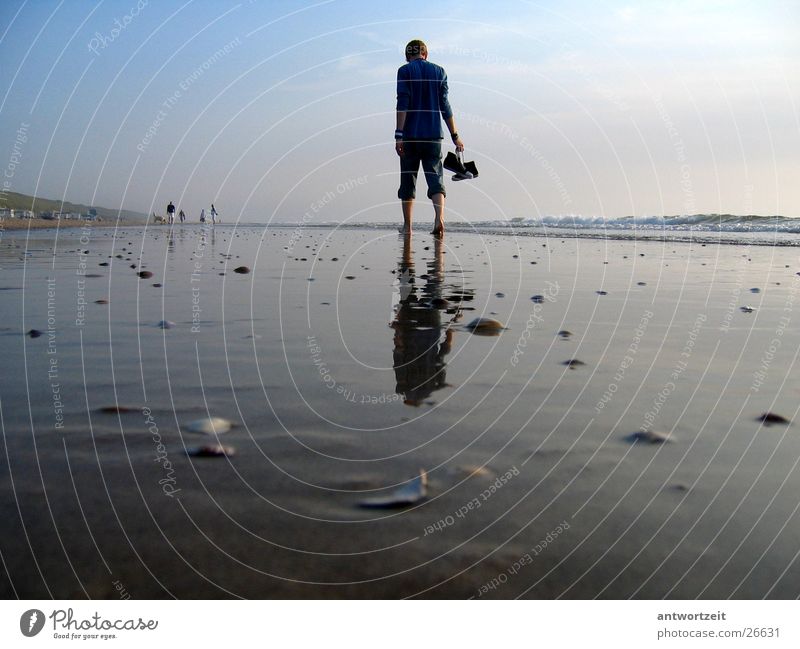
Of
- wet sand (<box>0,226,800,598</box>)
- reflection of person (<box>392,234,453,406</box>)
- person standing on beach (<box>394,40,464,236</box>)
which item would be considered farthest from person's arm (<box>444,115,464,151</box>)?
wet sand (<box>0,226,800,598</box>)

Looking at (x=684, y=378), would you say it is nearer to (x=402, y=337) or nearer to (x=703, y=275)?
(x=402, y=337)

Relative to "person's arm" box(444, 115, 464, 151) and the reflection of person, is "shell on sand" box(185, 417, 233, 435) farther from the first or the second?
"person's arm" box(444, 115, 464, 151)

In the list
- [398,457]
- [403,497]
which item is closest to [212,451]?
[398,457]

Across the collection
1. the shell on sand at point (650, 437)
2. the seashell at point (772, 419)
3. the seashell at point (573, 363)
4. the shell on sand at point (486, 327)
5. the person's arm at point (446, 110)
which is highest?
the person's arm at point (446, 110)

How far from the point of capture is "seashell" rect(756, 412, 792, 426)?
3.11 meters

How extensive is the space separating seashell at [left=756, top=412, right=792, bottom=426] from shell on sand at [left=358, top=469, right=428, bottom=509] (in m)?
1.78

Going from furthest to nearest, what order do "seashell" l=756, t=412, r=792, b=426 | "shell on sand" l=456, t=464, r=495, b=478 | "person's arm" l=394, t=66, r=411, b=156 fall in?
"person's arm" l=394, t=66, r=411, b=156 → "seashell" l=756, t=412, r=792, b=426 → "shell on sand" l=456, t=464, r=495, b=478

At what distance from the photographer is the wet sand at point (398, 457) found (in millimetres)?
1870

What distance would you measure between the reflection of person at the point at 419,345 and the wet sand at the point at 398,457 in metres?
0.03

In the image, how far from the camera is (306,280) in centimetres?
908

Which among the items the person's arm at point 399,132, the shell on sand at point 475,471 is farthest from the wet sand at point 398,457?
the person's arm at point 399,132

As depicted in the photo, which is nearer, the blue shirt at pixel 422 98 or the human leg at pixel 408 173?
the blue shirt at pixel 422 98

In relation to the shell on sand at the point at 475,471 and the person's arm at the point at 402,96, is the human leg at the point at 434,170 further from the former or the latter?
the shell on sand at the point at 475,471

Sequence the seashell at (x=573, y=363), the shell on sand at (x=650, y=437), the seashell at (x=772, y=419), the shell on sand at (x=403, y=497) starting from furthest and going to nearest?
the seashell at (x=573, y=363) → the seashell at (x=772, y=419) → the shell on sand at (x=650, y=437) → the shell on sand at (x=403, y=497)
